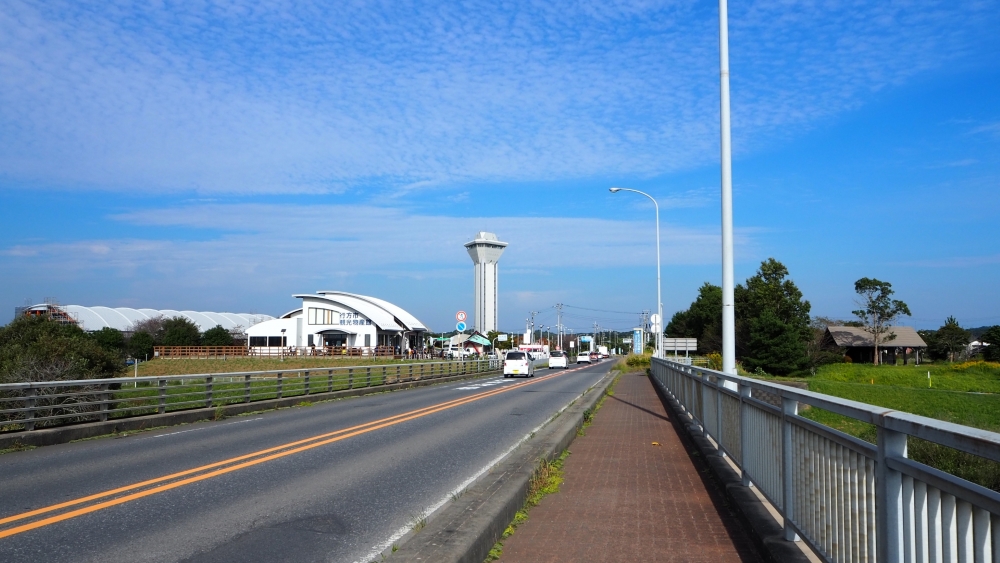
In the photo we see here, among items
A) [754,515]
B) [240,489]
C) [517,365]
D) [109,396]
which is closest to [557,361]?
[517,365]

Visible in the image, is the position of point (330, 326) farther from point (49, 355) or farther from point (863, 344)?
point (49, 355)

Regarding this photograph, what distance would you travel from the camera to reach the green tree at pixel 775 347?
247 feet

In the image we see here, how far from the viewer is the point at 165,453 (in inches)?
491

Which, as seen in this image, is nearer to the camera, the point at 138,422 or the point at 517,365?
the point at 138,422

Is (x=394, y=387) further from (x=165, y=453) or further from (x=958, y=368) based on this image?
(x=958, y=368)

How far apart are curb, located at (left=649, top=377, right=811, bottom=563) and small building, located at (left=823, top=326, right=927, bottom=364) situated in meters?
88.2

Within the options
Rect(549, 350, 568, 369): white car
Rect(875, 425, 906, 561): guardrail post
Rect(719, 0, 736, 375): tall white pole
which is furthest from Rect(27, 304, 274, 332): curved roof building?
Rect(875, 425, 906, 561): guardrail post

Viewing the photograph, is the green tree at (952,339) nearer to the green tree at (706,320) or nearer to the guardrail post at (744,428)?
the green tree at (706,320)

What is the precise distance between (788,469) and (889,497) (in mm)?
2167

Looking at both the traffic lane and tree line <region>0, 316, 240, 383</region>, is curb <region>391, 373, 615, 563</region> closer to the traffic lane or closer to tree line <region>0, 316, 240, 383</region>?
the traffic lane

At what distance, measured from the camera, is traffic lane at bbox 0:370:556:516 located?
9.38m

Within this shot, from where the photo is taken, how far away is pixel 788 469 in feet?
18.6

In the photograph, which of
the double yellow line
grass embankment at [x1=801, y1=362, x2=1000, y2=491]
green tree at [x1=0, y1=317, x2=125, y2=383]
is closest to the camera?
grass embankment at [x1=801, y1=362, x2=1000, y2=491]

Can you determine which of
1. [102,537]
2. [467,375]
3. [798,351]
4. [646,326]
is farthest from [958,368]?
[102,537]
